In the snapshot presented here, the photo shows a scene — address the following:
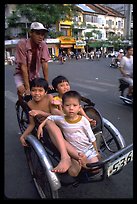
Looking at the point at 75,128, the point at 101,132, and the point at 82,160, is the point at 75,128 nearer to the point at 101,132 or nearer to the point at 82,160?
the point at 82,160

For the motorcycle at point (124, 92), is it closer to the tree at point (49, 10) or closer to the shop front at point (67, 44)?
the tree at point (49, 10)

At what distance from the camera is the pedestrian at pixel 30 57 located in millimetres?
2584

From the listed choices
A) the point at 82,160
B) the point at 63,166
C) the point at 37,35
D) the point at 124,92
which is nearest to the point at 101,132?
the point at 82,160

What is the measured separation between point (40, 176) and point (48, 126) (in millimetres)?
507

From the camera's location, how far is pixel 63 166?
1.61 meters

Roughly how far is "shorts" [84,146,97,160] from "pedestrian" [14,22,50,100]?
3.93 ft

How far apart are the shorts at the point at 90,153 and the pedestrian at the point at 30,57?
1.20 m

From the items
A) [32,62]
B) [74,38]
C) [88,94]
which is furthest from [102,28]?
[32,62]

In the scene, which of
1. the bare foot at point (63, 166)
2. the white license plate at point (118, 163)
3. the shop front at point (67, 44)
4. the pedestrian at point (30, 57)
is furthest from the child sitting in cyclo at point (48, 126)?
the shop front at point (67, 44)
